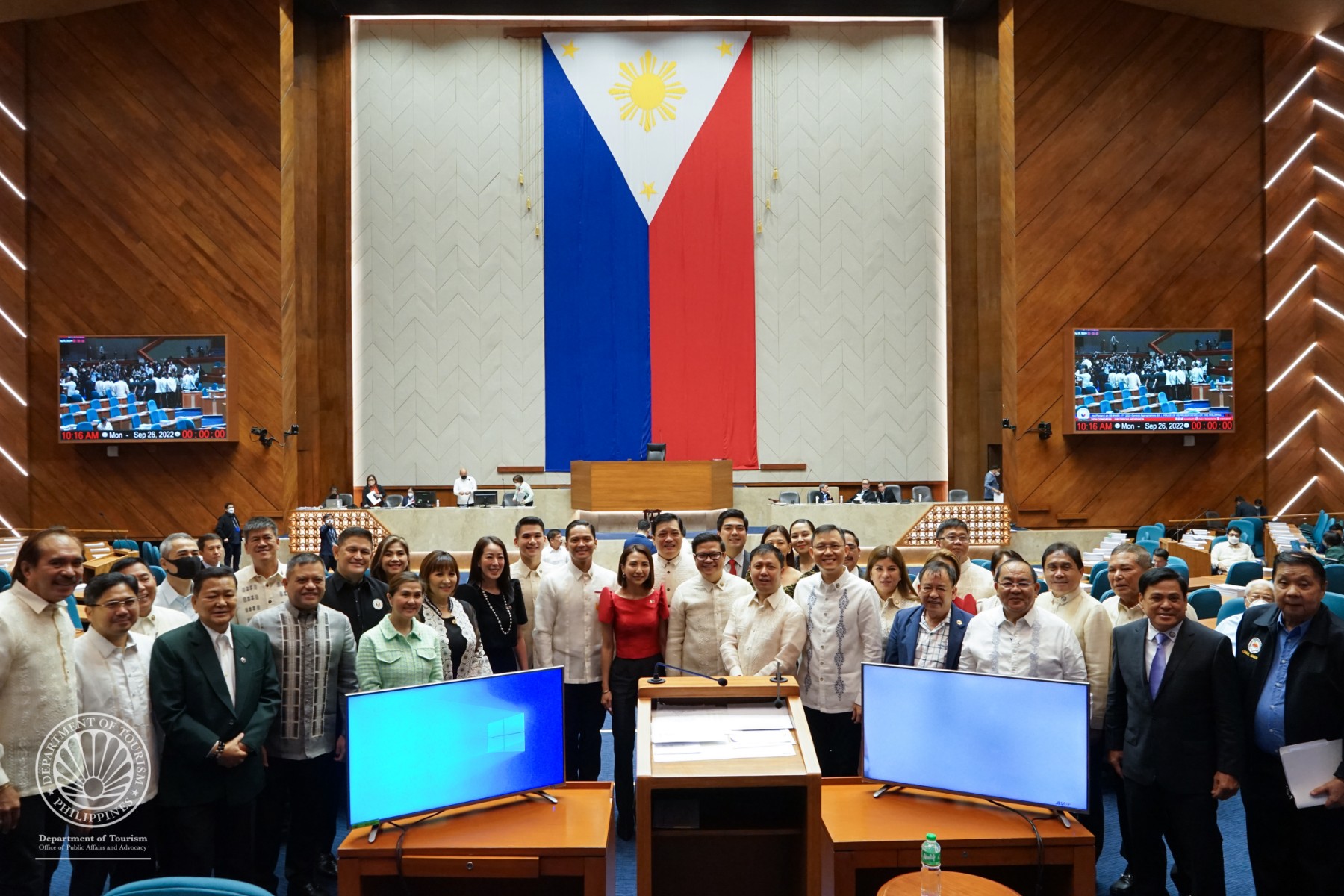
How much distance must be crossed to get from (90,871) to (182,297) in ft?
45.5

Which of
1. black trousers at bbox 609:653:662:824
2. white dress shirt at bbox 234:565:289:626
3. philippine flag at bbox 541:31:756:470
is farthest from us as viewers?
philippine flag at bbox 541:31:756:470

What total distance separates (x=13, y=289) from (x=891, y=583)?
1570cm

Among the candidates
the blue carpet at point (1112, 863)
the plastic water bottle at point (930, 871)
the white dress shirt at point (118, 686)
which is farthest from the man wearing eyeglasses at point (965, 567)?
the white dress shirt at point (118, 686)

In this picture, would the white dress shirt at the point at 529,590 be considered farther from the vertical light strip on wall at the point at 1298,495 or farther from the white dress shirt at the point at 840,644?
the vertical light strip on wall at the point at 1298,495

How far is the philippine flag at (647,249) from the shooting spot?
18000 mm

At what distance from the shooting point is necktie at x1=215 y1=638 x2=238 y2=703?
3.57 m

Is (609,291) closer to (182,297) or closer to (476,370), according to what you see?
(476,370)

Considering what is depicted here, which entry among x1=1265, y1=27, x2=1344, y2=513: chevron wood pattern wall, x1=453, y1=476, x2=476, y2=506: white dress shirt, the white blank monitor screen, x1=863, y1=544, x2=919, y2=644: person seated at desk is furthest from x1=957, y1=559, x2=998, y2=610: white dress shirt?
x1=1265, y1=27, x2=1344, y2=513: chevron wood pattern wall

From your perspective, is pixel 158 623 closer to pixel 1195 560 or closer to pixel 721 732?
pixel 721 732

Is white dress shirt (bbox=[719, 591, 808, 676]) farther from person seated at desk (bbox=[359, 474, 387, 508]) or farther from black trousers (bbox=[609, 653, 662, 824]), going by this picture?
person seated at desk (bbox=[359, 474, 387, 508])

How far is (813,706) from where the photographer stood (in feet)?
14.0

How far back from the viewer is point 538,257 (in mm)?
18000

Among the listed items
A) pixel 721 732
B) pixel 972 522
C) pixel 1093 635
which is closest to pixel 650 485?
pixel 972 522

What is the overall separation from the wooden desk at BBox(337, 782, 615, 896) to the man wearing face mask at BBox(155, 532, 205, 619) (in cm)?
292
